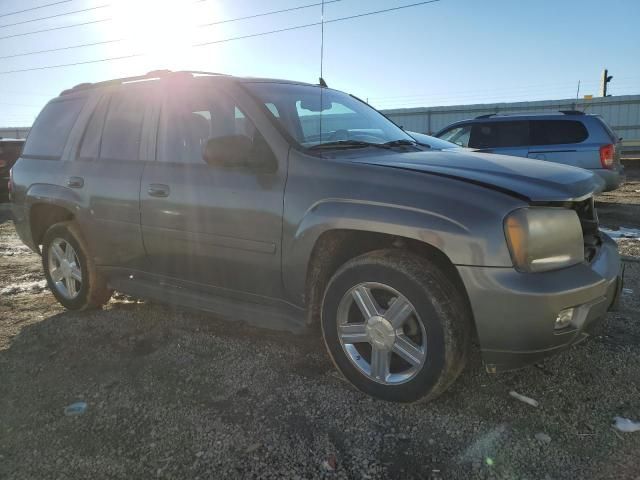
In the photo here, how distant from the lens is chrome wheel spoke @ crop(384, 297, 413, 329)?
2600mm

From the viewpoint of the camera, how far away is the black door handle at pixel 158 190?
345 cm

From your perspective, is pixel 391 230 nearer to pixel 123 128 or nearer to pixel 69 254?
pixel 123 128

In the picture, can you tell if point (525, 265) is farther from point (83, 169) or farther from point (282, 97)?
point (83, 169)

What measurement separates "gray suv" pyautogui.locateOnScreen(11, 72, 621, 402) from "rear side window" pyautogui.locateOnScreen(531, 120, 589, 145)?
19.1ft

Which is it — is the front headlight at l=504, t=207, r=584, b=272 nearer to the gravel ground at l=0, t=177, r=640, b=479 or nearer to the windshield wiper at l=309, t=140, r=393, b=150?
the gravel ground at l=0, t=177, r=640, b=479

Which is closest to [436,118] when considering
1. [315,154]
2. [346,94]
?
[346,94]

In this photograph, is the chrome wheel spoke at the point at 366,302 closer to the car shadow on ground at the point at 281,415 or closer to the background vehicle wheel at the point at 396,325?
the background vehicle wheel at the point at 396,325

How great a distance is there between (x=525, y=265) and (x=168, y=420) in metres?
1.94

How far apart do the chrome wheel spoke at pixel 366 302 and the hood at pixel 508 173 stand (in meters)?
0.67

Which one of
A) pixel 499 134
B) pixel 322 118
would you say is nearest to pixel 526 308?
pixel 322 118

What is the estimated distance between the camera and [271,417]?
2662 mm

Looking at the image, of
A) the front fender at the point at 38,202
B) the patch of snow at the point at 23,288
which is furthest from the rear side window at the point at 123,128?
the patch of snow at the point at 23,288

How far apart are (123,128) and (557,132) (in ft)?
24.4

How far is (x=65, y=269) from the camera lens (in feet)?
14.6
